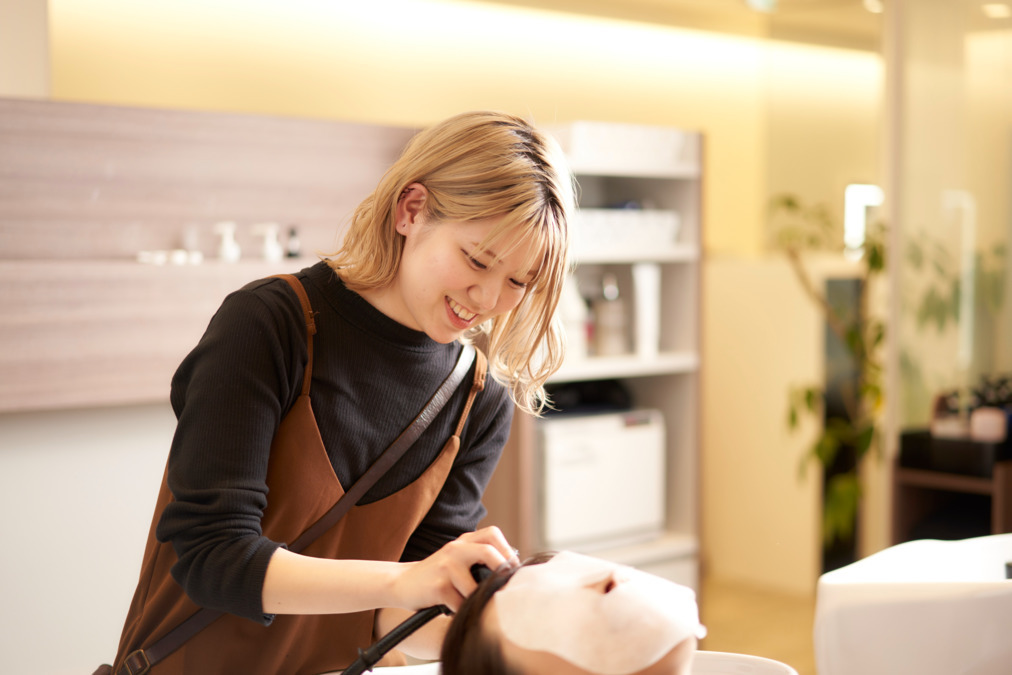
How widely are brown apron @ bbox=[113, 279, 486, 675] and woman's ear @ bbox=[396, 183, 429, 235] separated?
0.19m

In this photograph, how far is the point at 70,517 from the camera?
2266 mm

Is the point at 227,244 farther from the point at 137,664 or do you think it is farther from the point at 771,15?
the point at 771,15

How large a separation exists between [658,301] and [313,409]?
7.43 feet

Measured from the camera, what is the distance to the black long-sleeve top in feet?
3.02

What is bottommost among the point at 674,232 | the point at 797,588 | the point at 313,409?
the point at 797,588

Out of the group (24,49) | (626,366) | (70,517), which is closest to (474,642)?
(70,517)

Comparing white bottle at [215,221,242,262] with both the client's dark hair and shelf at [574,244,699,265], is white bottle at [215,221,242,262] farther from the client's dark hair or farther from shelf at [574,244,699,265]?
the client's dark hair

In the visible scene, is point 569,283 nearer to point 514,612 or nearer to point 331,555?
point 331,555

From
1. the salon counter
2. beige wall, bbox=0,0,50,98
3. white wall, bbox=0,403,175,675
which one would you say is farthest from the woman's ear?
beige wall, bbox=0,0,50,98

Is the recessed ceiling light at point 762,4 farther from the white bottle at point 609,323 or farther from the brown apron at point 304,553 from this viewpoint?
the brown apron at point 304,553

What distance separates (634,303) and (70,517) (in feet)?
5.62

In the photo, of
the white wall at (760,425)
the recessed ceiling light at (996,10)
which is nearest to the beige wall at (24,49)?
the white wall at (760,425)

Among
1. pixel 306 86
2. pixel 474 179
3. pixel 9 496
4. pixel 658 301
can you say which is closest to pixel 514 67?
pixel 306 86

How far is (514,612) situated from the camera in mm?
826
